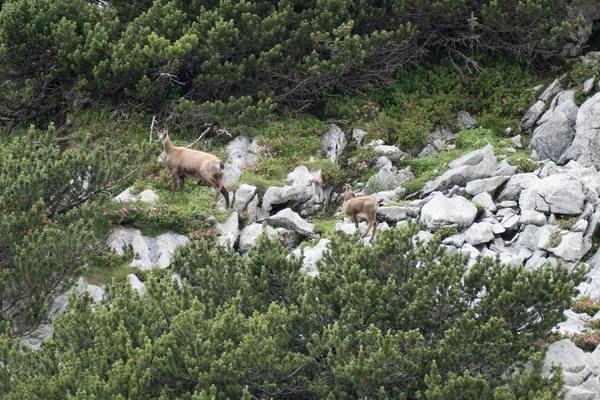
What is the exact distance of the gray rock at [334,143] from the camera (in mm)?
24375

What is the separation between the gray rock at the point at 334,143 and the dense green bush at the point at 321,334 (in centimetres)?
788

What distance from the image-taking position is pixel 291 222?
21219 mm

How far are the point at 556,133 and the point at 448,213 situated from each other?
470 cm

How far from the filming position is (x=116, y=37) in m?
25.9

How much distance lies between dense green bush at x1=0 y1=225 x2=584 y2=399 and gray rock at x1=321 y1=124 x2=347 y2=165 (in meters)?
7.88

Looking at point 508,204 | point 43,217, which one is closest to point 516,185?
point 508,204

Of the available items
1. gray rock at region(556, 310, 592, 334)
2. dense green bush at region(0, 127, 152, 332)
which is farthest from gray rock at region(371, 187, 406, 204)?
gray rock at region(556, 310, 592, 334)

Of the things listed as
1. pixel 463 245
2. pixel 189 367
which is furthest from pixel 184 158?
pixel 189 367

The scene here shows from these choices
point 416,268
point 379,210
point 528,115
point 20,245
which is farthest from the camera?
point 528,115

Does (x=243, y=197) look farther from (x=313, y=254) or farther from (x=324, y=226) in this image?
(x=313, y=254)

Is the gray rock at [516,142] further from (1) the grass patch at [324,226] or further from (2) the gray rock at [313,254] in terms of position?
(2) the gray rock at [313,254]

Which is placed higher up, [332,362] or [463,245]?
[332,362]

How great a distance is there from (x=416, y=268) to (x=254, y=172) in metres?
8.03

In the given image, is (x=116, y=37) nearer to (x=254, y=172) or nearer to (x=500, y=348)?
(x=254, y=172)
